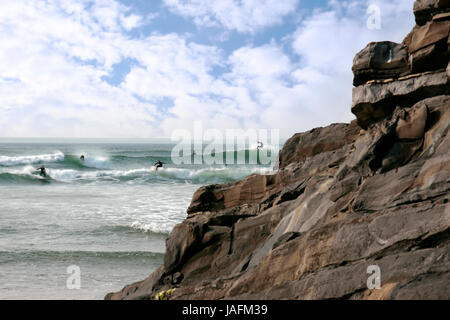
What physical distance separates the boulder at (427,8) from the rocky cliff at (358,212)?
2 centimetres

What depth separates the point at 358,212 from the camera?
5.55 metres

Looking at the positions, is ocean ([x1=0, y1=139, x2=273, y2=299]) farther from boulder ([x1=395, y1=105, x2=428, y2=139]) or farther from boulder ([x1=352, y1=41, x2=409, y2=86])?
boulder ([x1=395, y1=105, x2=428, y2=139])

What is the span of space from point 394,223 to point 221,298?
93.0 inches

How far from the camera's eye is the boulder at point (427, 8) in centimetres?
658

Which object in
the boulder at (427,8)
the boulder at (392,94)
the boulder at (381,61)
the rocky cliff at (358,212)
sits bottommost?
the rocky cliff at (358,212)

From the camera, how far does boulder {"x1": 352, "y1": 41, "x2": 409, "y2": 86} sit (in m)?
7.08

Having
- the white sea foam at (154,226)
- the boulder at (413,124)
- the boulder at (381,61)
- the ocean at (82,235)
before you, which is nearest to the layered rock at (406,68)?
the boulder at (381,61)

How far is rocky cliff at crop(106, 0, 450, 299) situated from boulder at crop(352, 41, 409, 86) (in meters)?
0.02

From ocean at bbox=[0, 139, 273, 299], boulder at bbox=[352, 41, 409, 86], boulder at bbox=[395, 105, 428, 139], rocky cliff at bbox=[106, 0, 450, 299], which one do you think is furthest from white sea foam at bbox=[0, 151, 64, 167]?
boulder at bbox=[395, 105, 428, 139]

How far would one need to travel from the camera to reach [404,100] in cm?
691

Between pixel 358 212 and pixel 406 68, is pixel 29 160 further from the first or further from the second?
pixel 358 212

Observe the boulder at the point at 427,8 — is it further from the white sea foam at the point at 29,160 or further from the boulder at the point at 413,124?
the white sea foam at the point at 29,160

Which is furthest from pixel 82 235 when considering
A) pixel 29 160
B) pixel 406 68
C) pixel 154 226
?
pixel 29 160

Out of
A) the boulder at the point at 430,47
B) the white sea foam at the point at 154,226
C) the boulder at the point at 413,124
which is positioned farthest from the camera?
the white sea foam at the point at 154,226
